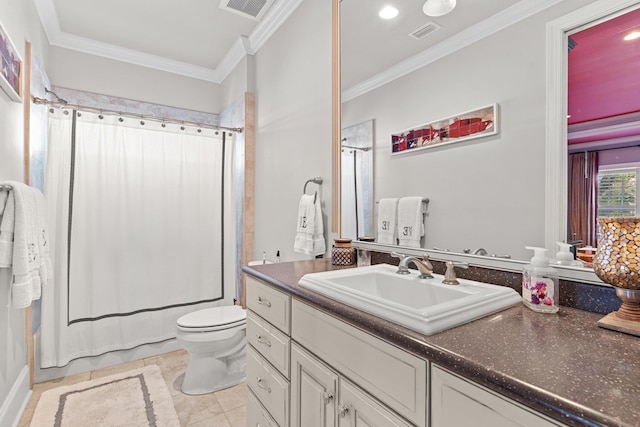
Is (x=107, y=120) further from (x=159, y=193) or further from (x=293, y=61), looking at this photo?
(x=293, y=61)

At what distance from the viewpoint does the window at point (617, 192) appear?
80 cm

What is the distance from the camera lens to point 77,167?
236 centimetres

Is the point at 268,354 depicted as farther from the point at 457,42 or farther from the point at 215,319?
the point at 457,42

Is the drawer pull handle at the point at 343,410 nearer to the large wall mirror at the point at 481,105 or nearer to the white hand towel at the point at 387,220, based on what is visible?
the large wall mirror at the point at 481,105

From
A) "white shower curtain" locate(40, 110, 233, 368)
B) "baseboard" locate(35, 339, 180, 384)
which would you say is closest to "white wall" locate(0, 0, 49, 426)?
"baseboard" locate(35, 339, 180, 384)

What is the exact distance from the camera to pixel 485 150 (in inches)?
44.5

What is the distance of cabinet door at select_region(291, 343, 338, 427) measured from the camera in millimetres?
964

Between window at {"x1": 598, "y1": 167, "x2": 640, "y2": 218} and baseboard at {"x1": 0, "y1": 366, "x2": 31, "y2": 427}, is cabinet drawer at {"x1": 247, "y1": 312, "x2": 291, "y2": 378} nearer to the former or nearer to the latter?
window at {"x1": 598, "y1": 167, "x2": 640, "y2": 218}

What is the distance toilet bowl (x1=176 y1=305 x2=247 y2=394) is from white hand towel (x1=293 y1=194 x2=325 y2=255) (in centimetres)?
78

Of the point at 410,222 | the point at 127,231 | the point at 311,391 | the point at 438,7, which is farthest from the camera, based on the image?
the point at 127,231

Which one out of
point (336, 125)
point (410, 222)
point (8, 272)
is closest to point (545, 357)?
point (410, 222)

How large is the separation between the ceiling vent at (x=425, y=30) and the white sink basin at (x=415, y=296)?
0.97 metres

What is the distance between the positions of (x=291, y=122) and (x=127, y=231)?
157 centimetres

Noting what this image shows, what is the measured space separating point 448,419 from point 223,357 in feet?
6.27
